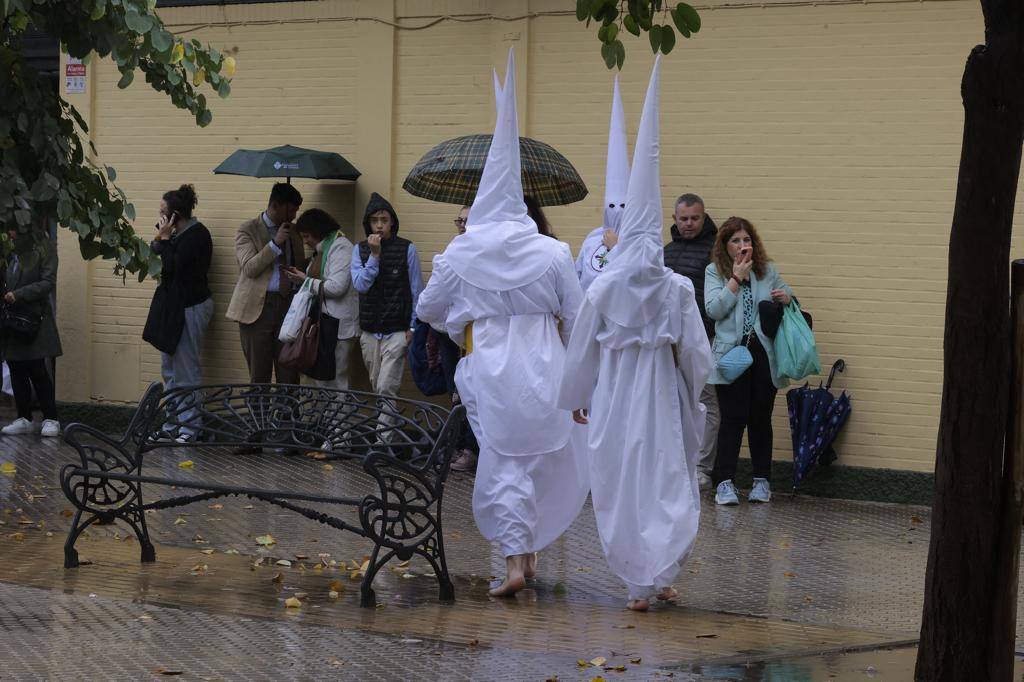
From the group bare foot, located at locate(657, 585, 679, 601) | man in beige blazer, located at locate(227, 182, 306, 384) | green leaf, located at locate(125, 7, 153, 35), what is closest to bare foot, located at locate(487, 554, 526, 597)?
bare foot, located at locate(657, 585, 679, 601)

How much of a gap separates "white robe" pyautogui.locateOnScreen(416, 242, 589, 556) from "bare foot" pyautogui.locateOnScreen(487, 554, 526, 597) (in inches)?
1.9

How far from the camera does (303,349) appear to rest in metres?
12.6

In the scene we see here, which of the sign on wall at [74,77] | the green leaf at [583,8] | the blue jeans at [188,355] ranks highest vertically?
the sign on wall at [74,77]

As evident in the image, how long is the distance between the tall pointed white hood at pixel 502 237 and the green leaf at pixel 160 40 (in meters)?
1.74

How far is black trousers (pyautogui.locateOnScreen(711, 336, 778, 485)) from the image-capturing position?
35.6 feet

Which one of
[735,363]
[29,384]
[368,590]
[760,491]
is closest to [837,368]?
[735,363]

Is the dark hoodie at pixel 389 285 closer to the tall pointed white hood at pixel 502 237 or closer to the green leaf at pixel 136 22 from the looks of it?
the tall pointed white hood at pixel 502 237

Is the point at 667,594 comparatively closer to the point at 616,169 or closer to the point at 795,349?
the point at 616,169

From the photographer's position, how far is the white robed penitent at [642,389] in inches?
291

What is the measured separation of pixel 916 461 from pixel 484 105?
179 inches

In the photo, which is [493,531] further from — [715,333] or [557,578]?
[715,333]

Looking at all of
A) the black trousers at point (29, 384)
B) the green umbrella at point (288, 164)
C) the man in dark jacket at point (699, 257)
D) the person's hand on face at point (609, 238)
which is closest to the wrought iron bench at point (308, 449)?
Result: the person's hand on face at point (609, 238)

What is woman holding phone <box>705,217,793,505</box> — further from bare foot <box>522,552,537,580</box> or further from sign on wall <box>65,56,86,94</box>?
sign on wall <box>65,56,86,94</box>

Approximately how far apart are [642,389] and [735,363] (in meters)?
3.35
